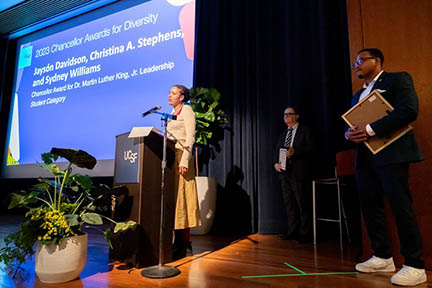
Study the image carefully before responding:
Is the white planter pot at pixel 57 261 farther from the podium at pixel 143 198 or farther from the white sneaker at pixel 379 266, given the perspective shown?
the white sneaker at pixel 379 266

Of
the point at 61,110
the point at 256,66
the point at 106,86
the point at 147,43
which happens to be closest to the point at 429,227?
the point at 256,66

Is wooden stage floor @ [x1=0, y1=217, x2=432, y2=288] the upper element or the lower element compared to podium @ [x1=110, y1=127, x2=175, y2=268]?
lower

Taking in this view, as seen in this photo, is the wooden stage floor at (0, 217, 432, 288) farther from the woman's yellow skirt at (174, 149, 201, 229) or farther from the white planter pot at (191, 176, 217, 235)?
the white planter pot at (191, 176, 217, 235)

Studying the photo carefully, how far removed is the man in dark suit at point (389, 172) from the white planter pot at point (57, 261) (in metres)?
1.72

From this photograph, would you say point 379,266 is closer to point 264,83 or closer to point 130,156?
point 130,156

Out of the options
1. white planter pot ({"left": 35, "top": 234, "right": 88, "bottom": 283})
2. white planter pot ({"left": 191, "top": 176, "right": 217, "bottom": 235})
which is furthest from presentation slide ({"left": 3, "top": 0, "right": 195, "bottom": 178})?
white planter pot ({"left": 35, "top": 234, "right": 88, "bottom": 283})

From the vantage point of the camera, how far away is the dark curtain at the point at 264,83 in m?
3.42

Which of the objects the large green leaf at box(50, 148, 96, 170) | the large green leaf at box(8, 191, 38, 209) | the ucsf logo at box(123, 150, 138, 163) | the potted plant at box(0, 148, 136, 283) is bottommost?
the potted plant at box(0, 148, 136, 283)

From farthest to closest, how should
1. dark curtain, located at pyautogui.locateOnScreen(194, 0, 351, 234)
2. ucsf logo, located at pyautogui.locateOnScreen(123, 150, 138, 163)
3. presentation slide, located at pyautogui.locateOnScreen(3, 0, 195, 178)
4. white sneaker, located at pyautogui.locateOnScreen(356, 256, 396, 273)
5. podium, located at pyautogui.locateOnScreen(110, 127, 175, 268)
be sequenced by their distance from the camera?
presentation slide, located at pyautogui.locateOnScreen(3, 0, 195, 178) → dark curtain, located at pyautogui.locateOnScreen(194, 0, 351, 234) → ucsf logo, located at pyautogui.locateOnScreen(123, 150, 138, 163) → podium, located at pyautogui.locateOnScreen(110, 127, 175, 268) → white sneaker, located at pyautogui.locateOnScreen(356, 256, 396, 273)

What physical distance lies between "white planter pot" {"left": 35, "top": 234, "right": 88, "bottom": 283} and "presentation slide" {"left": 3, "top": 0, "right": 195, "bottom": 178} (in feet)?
8.57

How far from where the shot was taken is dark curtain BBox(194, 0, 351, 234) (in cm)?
342

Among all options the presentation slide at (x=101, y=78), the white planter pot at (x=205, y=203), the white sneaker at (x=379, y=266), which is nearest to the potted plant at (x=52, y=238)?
the white sneaker at (x=379, y=266)

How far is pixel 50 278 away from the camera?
167cm

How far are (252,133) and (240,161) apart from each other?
0.39m
